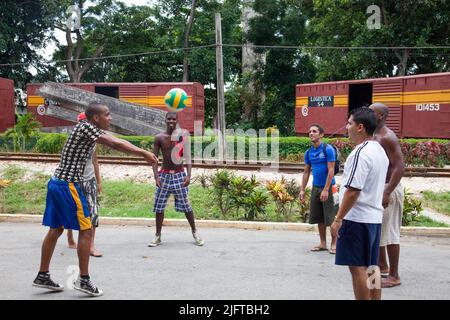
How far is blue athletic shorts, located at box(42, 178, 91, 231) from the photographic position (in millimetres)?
4918

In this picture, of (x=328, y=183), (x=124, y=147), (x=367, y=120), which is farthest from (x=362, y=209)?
(x=328, y=183)

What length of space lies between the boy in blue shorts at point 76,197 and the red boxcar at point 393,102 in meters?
15.4

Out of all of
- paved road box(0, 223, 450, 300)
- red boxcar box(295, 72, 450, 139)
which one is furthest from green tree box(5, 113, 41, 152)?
paved road box(0, 223, 450, 300)

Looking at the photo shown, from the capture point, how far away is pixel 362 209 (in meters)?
4.02

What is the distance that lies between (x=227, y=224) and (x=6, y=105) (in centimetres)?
1902

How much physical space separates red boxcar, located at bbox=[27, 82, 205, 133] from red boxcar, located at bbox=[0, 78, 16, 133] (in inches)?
36.6

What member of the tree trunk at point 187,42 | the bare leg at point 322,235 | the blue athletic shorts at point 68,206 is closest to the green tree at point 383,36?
the tree trunk at point 187,42

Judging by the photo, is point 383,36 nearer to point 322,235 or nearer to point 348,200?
point 322,235

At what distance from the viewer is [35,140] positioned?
19953 mm

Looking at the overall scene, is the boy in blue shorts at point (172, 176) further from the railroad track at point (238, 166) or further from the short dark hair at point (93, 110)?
the railroad track at point (238, 166)

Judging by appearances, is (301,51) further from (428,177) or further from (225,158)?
(428,177)

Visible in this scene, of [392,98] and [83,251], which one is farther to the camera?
[392,98]
